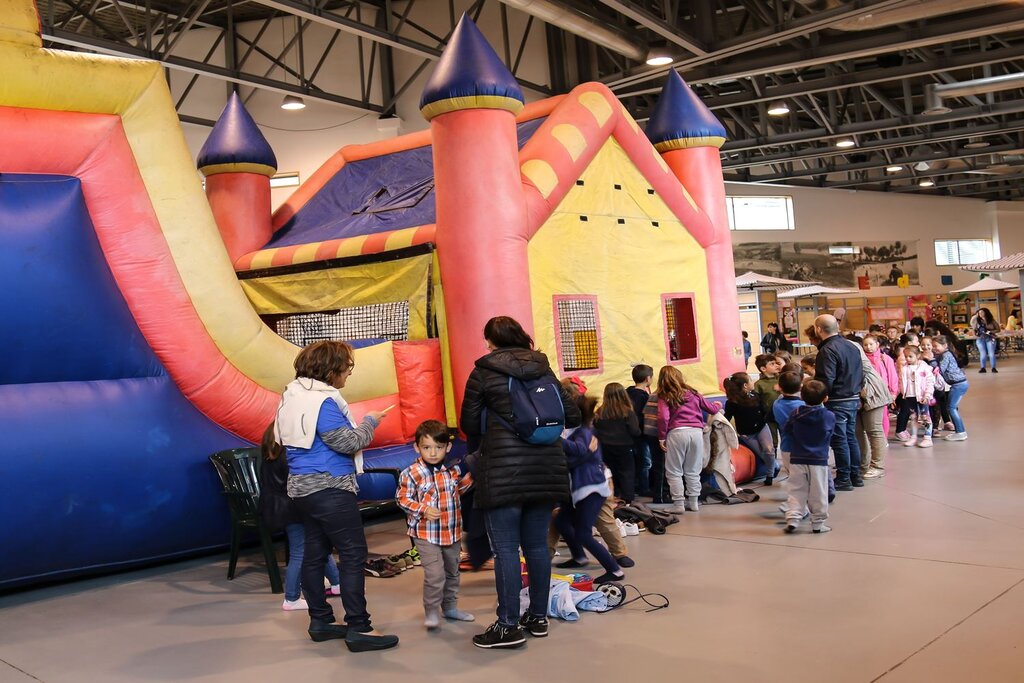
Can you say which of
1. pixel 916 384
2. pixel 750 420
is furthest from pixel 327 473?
pixel 916 384

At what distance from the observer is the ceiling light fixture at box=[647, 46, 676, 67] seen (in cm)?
1292

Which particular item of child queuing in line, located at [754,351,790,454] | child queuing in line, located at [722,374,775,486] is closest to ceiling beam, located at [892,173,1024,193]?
child queuing in line, located at [754,351,790,454]

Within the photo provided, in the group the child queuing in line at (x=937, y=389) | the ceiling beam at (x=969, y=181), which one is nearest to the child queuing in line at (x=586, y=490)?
the child queuing in line at (x=937, y=389)

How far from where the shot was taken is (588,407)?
15.1 ft

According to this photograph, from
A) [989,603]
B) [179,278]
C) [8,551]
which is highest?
[179,278]

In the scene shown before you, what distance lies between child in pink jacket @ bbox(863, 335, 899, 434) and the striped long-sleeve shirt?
188 inches

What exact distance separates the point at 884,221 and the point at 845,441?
21707 millimetres

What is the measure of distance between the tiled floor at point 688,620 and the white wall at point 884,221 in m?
19.7

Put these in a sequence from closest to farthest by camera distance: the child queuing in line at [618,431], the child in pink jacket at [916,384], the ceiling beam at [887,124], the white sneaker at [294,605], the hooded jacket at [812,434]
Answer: the white sneaker at [294,605] < the hooded jacket at [812,434] < the child queuing in line at [618,431] < the child in pink jacket at [916,384] < the ceiling beam at [887,124]

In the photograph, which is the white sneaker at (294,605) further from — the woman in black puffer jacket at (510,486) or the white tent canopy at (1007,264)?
the white tent canopy at (1007,264)

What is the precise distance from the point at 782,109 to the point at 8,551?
595 inches

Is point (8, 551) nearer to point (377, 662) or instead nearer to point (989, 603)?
point (377, 662)

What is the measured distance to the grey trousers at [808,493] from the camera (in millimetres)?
5367

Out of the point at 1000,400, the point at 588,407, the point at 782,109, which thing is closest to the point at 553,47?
the point at 782,109
